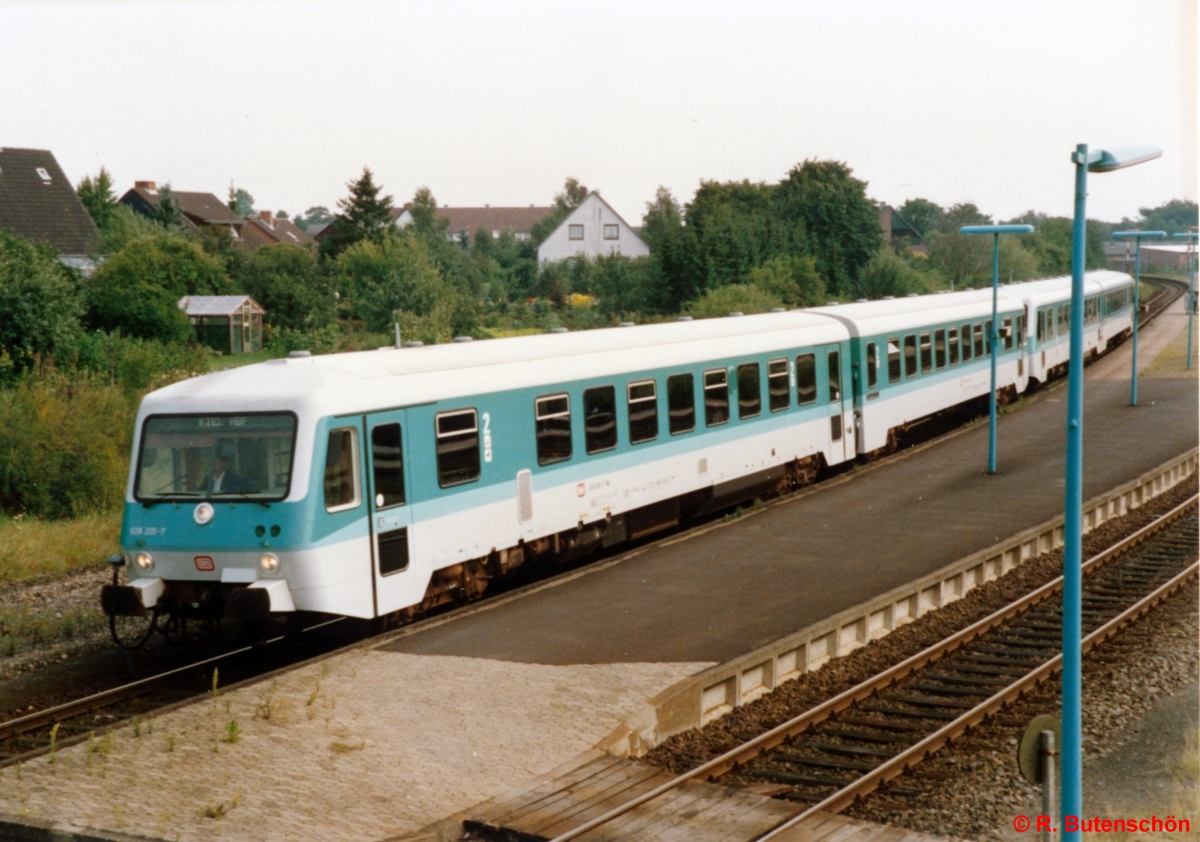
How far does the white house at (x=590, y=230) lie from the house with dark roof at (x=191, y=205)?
23733 millimetres

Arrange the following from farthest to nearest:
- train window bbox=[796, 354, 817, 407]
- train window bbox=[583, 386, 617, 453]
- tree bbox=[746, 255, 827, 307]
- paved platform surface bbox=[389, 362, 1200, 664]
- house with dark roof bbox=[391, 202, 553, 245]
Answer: house with dark roof bbox=[391, 202, 553, 245] → tree bbox=[746, 255, 827, 307] → train window bbox=[796, 354, 817, 407] → train window bbox=[583, 386, 617, 453] → paved platform surface bbox=[389, 362, 1200, 664]

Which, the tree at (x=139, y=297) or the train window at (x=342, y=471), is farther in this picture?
the tree at (x=139, y=297)

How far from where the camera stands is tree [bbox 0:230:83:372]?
2928 centimetres

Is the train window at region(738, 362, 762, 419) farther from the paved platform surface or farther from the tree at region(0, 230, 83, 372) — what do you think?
the tree at region(0, 230, 83, 372)

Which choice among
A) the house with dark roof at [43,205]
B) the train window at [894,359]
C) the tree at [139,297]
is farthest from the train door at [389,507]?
the house with dark roof at [43,205]

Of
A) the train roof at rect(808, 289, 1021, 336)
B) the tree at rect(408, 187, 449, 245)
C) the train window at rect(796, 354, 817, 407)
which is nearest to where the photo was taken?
the train window at rect(796, 354, 817, 407)

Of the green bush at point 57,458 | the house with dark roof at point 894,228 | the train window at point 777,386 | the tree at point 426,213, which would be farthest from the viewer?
the house with dark roof at point 894,228

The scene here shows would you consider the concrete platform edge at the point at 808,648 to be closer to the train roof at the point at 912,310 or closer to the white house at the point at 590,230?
the train roof at the point at 912,310

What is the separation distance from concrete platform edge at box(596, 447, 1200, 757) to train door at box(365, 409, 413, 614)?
3.31m


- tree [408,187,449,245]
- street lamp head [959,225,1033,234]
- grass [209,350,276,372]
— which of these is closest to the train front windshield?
street lamp head [959,225,1033,234]

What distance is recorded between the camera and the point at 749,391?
2009 centimetres

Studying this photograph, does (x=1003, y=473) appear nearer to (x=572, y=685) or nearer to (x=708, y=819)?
(x=572, y=685)

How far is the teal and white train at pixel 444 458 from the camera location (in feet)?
39.7

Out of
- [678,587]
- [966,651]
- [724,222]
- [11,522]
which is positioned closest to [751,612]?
[678,587]
